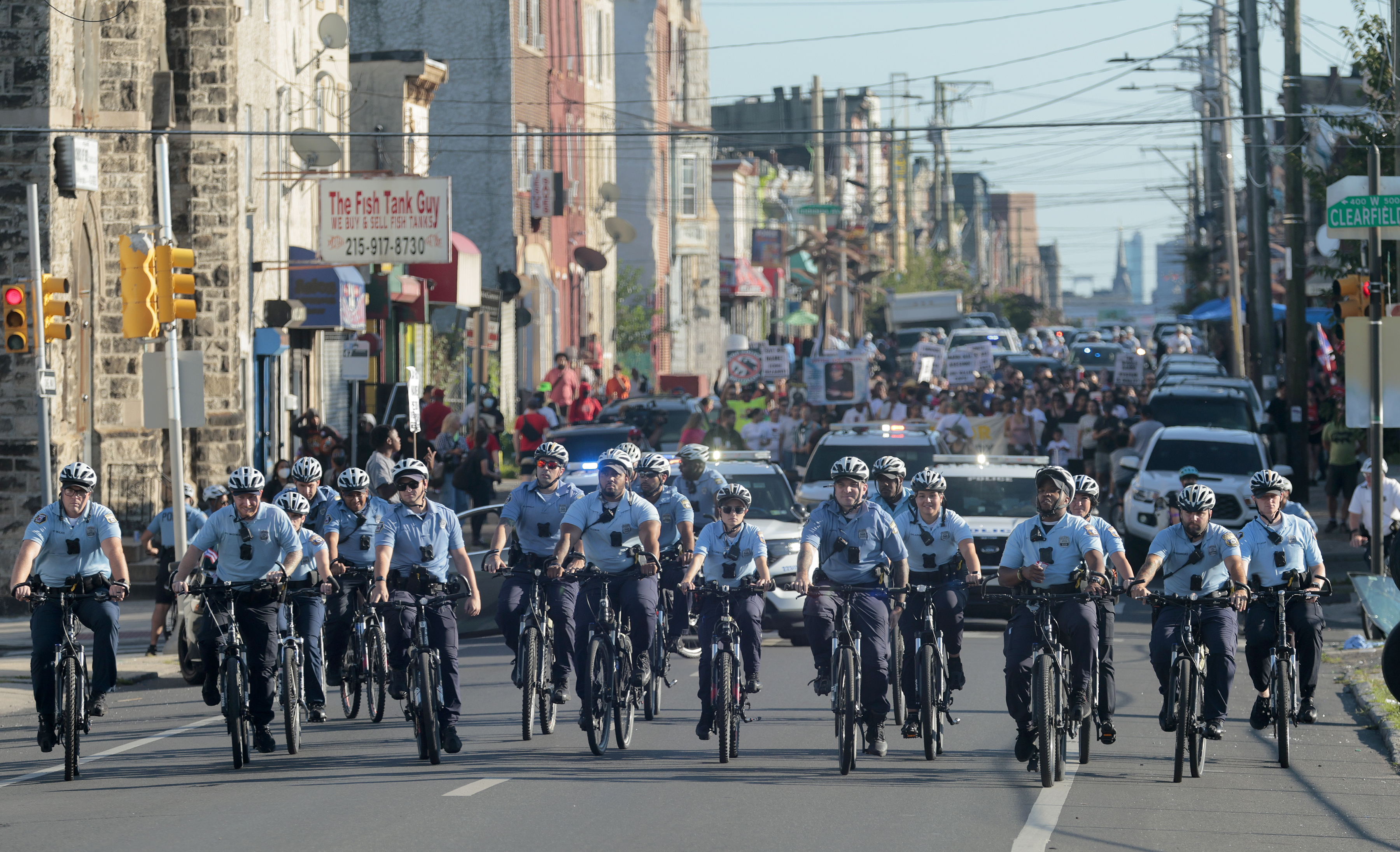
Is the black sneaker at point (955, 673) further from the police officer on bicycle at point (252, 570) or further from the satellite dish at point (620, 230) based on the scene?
the satellite dish at point (620, 230)

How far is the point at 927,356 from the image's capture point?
135 ft

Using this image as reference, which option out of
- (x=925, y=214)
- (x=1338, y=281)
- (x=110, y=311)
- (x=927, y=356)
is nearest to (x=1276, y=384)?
(x=927, y=356)

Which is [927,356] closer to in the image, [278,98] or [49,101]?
[278,98]

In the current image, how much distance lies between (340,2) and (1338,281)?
76.9 ft

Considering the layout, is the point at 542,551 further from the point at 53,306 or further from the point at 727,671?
the point at 53,306

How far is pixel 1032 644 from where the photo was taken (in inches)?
440

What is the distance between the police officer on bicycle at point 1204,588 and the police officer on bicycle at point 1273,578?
42 cm

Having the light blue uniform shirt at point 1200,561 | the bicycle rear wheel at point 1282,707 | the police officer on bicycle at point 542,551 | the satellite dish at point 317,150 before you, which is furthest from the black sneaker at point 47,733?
the satellite dish at point 317,150

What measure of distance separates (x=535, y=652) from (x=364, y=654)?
1.89 metres

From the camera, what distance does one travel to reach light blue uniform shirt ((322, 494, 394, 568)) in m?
13.6

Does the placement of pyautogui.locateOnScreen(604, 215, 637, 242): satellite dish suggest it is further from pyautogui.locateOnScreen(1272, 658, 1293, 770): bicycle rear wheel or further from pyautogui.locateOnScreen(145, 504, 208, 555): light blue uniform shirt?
pyautogui.locateOnScreen(1272, 658, 1293, 770): bicycle rear wheel

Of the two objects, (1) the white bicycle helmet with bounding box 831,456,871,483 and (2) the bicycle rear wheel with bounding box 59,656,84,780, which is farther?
(1) the white bicycle helmet with bounding box 831,456,871,483

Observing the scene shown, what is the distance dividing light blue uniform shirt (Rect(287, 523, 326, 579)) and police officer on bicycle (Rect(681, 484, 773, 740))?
2.30 metres

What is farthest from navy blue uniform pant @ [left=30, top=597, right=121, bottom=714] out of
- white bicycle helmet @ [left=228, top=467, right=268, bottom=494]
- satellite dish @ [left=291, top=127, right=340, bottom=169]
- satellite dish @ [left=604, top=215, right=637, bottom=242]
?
satellite dish @ [left=604, top=215, right=637, bottom=242]
